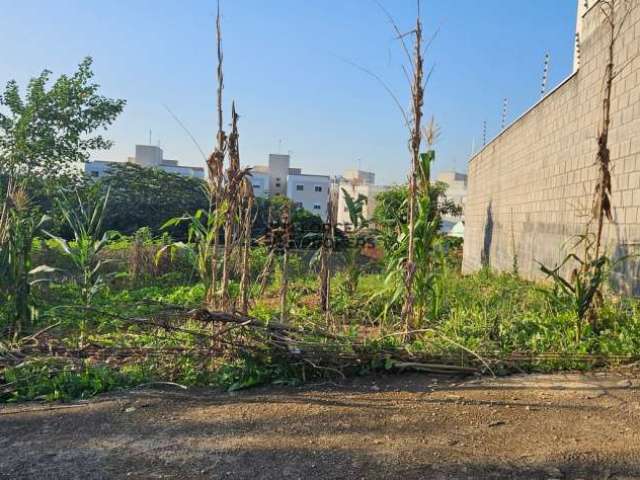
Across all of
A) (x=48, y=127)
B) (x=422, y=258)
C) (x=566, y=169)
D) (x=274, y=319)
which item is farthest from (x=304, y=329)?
(x=48, y=127)

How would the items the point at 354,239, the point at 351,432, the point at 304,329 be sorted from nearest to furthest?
the point at 351,432 < the point at 304,329 < the point at 354,239

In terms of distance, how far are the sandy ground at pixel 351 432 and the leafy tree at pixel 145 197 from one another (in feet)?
53.7

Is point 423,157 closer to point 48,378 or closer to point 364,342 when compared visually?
point 364,342

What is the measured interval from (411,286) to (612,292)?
7.28 ft

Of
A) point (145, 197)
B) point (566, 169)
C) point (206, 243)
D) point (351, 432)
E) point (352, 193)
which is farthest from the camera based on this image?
point (145, 197)

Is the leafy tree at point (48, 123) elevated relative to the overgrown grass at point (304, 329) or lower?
elevated

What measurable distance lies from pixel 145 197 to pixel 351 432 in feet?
63.7

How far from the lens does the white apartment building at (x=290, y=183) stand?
63.3 metres

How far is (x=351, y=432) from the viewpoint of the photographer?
2715mm

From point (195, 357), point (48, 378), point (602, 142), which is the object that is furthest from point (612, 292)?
point (48, 378)

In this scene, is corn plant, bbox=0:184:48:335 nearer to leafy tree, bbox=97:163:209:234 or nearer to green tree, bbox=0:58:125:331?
green tree, bbox=0:58:125:331

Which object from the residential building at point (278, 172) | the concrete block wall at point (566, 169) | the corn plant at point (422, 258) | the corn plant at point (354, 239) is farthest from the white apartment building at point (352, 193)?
the residential building at point (278, 172)

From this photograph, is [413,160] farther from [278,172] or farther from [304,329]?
[278,172]

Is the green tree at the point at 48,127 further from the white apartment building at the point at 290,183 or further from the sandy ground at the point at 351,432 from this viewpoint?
the white apartment building at the point at 290,183
